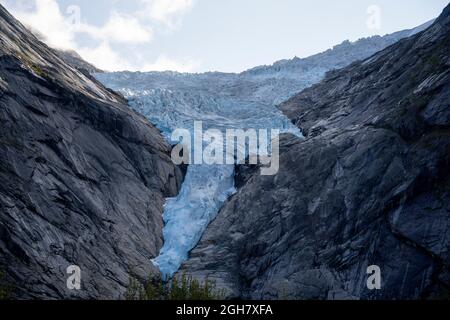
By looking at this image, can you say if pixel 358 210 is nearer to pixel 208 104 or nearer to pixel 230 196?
pixel 230 196

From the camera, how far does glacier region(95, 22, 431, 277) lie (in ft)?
115

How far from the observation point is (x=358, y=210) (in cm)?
2909

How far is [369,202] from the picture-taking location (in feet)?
95.0

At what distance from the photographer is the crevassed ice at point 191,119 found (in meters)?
33.8

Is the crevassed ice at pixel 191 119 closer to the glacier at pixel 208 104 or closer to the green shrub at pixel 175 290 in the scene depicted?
the glacier at pixel 208 104

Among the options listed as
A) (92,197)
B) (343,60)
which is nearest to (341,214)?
(92,197)

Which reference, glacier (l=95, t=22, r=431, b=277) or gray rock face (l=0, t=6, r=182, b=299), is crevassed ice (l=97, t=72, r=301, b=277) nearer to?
glacier (l=95, t=22, r=431, b=277)

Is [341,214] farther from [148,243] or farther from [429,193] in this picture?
[148,243]

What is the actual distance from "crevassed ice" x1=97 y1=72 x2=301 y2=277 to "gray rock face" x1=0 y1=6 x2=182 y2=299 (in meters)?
1.18

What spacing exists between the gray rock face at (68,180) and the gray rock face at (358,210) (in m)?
4.76

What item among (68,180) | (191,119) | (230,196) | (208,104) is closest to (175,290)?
(68,180)

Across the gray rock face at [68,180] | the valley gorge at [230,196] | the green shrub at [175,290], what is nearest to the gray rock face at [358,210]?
the valley gorge at [230,196]

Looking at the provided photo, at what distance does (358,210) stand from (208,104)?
3073cm
